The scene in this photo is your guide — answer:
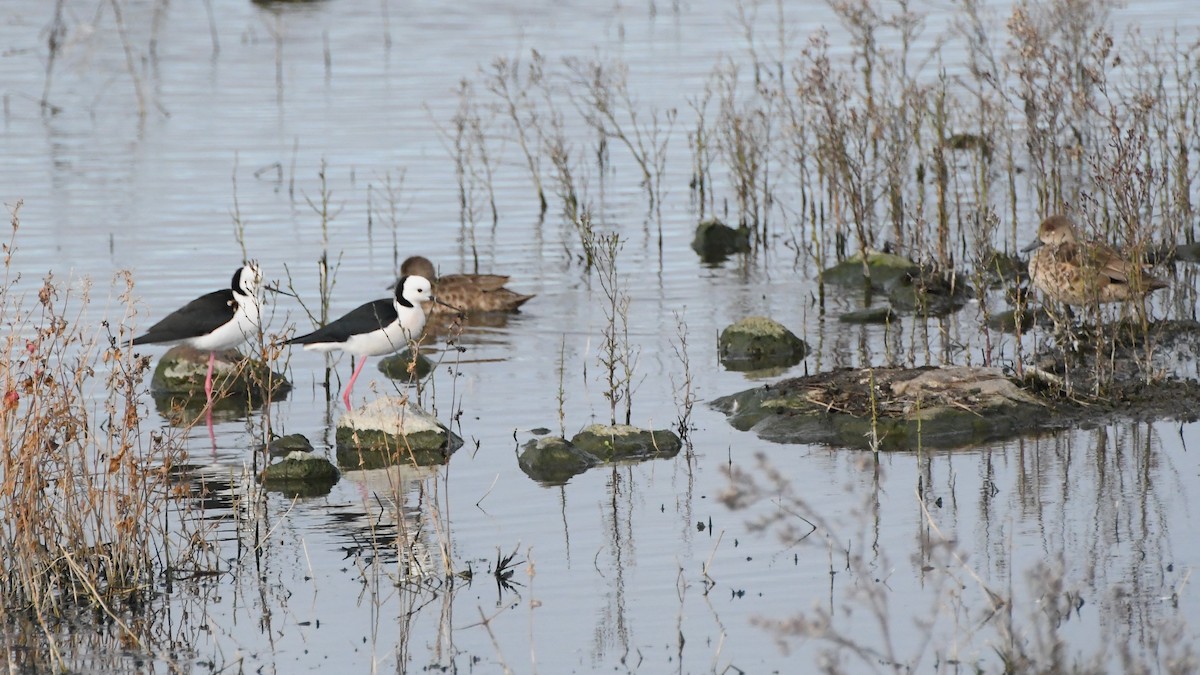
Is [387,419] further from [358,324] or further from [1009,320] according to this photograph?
[1009,320]

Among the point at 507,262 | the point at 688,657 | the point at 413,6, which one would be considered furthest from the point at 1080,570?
the point at 413,6

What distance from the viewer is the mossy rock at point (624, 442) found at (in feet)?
33.0

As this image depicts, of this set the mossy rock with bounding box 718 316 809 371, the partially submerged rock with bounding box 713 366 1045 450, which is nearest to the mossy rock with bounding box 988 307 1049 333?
the mossy rock with bounding box 718 316 809 371

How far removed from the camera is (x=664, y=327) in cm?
1416

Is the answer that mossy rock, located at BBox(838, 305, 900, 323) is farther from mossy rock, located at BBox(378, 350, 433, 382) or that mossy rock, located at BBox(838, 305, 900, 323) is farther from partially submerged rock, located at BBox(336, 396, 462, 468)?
partially submerged rock, located at BBox(336, 396, 462, 468)

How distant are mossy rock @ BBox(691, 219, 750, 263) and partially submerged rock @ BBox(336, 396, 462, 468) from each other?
6997mm

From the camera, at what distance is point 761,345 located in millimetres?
12906

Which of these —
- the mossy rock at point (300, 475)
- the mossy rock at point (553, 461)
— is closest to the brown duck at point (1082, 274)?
the mossy rock at point (553, 461)

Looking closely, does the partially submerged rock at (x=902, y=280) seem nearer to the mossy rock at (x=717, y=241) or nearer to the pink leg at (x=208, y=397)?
the mossy rock at (x=717, y=241)

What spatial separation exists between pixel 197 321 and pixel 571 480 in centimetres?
372

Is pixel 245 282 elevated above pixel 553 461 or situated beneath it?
elevated above

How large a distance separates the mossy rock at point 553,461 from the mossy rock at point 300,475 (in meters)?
1.10

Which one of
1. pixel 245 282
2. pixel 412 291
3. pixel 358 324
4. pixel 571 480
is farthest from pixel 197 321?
pixel 571 480

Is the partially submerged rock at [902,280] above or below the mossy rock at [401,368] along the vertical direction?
above
